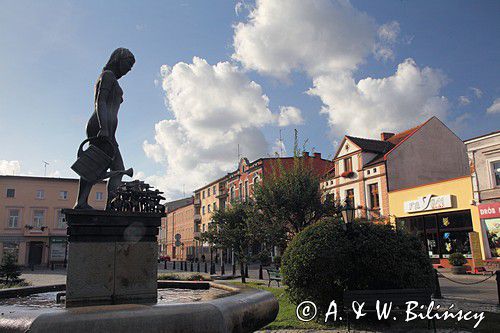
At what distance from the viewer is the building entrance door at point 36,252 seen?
5059cm

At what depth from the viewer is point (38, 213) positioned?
Answer: 52.0 metres

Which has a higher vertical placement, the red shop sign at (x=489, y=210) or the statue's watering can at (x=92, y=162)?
the red shop sign at (x=489, y=210)

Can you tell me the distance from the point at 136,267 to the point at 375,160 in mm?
31841

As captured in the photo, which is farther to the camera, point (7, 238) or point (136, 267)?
point (7, 238)

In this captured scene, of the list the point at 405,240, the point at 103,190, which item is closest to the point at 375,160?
the point at 405,240

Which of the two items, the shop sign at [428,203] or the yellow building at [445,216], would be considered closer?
the yellow building at [445,216]

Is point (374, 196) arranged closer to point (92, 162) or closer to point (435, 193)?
point (435, 193)

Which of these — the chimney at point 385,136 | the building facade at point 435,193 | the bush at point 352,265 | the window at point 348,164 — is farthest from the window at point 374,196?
the bush at point 352,265

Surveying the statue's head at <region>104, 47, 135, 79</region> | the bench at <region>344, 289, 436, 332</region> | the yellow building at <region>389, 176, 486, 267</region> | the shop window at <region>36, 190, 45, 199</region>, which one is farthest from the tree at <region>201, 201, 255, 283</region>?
the shop window at <region>36, 190, 45, 199</region>

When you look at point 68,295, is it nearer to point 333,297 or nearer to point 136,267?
point 136,267

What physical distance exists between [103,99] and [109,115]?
29cm

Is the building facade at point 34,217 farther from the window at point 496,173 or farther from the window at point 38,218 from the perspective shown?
the window at point 496,173

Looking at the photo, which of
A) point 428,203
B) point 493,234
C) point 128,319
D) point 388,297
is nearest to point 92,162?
point 128,319

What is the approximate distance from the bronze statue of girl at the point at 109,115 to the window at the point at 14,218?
170 ft
